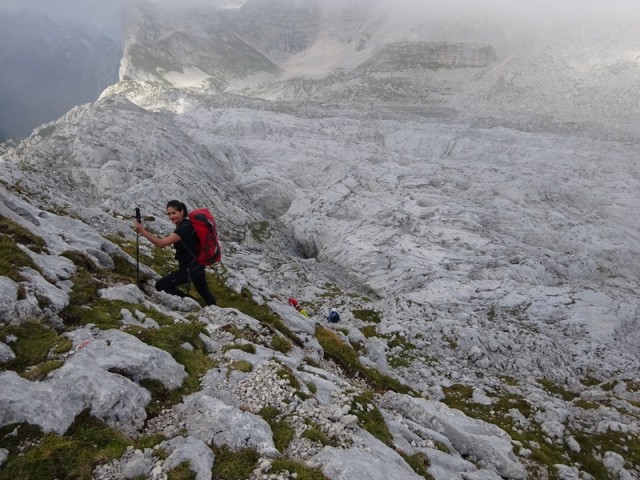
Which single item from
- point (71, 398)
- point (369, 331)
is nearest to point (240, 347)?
point (71, 398)

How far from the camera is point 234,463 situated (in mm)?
7602

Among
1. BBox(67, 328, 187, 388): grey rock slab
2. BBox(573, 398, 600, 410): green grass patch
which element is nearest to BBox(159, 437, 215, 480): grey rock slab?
BBox(67, 328, 187, 388): grey rock slab

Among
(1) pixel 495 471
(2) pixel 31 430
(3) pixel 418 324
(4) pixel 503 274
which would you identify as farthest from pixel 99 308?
(4) pixel 503 274

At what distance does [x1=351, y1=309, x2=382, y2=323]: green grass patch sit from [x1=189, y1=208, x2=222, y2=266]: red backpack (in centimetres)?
2484

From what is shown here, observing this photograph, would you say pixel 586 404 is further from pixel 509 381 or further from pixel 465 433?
pixel 465 433

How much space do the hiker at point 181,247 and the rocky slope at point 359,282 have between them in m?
0.74

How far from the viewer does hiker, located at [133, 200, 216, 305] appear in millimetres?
12195

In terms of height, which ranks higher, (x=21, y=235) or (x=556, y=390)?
(x=21, y=235)

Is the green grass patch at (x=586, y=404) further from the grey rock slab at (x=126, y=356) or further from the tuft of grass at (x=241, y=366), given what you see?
the grey rock slab at (x=126, y=356)

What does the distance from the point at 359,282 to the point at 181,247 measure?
42246 mm

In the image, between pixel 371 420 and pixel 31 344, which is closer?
pixel 31 344

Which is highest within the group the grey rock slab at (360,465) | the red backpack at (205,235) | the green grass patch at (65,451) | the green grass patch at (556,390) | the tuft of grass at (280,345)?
the red backpack at (205,235)

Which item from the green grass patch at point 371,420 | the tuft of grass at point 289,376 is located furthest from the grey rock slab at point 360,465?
the tuft of grass at point 289,376

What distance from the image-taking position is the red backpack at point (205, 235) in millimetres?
13008
